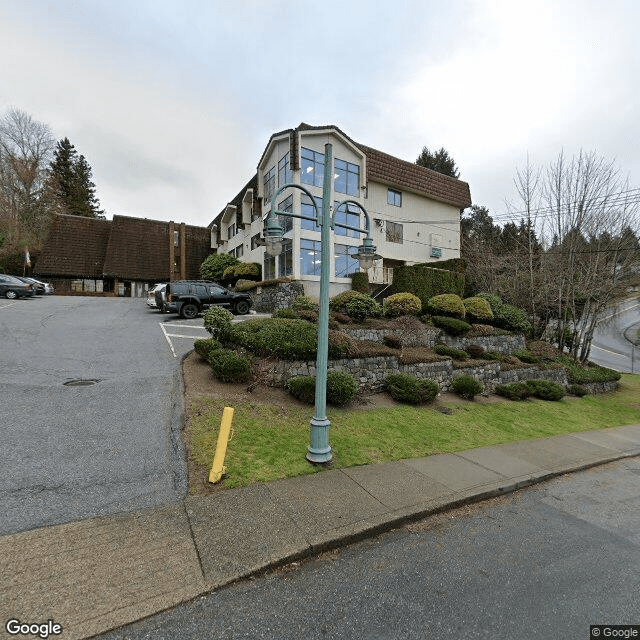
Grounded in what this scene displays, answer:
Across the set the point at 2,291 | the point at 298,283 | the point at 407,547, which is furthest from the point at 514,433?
the point at 2,291

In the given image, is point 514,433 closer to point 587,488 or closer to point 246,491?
point 587,488

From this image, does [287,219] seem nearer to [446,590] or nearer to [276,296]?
[276,296]

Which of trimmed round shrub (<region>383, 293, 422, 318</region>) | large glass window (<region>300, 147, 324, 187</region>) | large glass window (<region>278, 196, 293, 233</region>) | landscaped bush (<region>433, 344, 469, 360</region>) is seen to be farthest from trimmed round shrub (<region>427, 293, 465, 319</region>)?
large glass window (<region>300, 147, 324, 187</region>)

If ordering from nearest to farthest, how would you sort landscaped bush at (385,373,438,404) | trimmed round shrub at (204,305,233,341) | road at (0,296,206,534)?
road at (0,296,206,534)
landscaped bush at (385,373,438,404)
trimmed round shrub at (204,305,233,341)

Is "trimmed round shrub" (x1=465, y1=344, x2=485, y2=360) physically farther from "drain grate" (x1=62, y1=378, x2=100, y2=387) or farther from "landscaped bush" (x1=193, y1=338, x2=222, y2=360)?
"drain grate" (x1=62, y1=378, x2=100, y2=387)

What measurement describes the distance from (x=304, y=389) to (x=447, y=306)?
35.0ft

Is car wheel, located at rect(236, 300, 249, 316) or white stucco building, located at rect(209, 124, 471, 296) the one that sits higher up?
white stucco building, located at rect(209, 124, 471, 296)

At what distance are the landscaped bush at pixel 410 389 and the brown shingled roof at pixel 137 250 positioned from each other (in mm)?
32770

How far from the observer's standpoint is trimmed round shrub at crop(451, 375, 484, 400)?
11.2 meters

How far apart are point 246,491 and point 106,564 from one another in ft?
5.75

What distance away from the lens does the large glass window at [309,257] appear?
70.4ft

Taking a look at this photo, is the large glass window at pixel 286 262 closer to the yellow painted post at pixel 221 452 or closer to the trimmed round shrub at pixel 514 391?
the trimmed round shrub at pixel 514 391

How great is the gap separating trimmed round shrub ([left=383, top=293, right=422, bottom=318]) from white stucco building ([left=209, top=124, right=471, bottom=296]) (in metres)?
6.81

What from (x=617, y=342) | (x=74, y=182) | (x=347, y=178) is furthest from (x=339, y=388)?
(x=74, y=182)
